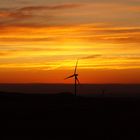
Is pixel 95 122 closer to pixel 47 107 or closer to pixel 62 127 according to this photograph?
pixel 62 127

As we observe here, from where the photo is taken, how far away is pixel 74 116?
72812 mm

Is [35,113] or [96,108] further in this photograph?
[96,108]

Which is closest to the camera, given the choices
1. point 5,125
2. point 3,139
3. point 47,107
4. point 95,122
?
point 3,139

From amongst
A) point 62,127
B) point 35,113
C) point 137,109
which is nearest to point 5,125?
point 62,127

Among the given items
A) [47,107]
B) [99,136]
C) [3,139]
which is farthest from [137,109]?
[3,139]

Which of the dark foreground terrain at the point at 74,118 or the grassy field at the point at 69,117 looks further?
the grassy field at the point at 69,117

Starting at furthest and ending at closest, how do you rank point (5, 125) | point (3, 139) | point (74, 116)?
point (74, 116) → point (5, 125) → point (3, 139)

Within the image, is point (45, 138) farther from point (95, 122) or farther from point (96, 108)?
point (96, 108)

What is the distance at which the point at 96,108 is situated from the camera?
84750 millimetres

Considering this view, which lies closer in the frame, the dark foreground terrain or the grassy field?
the dark foreground terrain

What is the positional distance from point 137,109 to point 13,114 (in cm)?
2128

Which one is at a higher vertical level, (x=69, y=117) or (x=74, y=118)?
(x=69, y=117)

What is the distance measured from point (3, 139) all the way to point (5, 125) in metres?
8.93

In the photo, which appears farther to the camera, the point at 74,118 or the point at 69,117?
the point at 69,117
